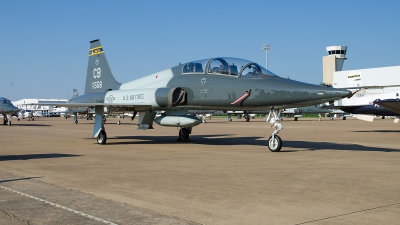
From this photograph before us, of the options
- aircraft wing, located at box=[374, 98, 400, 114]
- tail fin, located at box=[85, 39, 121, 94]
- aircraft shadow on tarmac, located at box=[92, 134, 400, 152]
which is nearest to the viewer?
aircraft shadow on tarmac, located at box=[92, 134, 400, 152]

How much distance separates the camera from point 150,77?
18.4 meters

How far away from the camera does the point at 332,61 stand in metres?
147

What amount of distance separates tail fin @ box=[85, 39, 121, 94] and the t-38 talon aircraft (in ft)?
1.67

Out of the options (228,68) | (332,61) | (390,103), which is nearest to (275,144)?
(228,68)

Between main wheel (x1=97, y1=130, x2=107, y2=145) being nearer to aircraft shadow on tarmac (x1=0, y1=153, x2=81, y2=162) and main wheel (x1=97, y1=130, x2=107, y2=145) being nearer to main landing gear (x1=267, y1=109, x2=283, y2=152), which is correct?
aircraft shadow on tarmac (x1=0, y1=153, x2=81, y2=162)

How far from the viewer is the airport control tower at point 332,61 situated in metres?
146

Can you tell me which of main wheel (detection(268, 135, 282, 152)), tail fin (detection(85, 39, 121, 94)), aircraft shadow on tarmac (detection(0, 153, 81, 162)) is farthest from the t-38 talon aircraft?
aircraft shadow on tarmac (detection(0, 153, 81, 162))

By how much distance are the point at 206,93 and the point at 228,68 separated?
1.16 m

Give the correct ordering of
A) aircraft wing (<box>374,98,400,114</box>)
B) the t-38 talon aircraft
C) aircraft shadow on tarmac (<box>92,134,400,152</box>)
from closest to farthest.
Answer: the t-38 talon aircraft → aircraft shadow on tarmac (<box>92,134,400,152</box>) → aircraft wing (<box>374,98,400,114</box>)

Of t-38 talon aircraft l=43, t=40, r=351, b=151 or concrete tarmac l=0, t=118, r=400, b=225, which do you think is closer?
concrete tarmac l=0, t=118, r=400, b=225

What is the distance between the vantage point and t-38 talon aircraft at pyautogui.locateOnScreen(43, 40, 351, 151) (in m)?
13.4

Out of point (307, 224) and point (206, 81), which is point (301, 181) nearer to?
point (307, 224)

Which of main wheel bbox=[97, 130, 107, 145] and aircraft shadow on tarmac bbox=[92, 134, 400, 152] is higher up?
main wheel bbox=[97, 130, 107, 145]

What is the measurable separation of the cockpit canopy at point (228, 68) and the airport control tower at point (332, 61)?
134m
